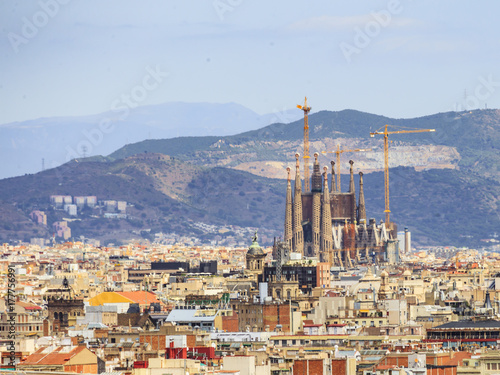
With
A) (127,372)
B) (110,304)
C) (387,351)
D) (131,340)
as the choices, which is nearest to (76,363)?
(127,372)

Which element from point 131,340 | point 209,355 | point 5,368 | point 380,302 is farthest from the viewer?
point 380,302

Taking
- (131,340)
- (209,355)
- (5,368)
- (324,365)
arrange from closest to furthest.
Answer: (5,368) < (324,365) < (209,355) < (131,340)

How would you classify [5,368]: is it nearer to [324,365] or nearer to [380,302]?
[324,365]

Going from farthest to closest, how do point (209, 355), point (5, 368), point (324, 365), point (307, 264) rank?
point (307, 264) → point (209, 355) → point (324, 365) → point (5, 368)

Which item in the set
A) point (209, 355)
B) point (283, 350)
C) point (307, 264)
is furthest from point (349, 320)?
point (307, 264)

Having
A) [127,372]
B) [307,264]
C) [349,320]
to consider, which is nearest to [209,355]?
[127,372]

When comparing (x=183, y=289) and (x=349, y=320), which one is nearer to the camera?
(x=349, y=320)

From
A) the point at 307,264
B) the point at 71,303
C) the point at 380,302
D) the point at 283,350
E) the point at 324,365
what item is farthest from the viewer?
the point at 307,264

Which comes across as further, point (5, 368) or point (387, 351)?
point (387, 351)

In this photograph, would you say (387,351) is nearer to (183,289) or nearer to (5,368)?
(5,368)
